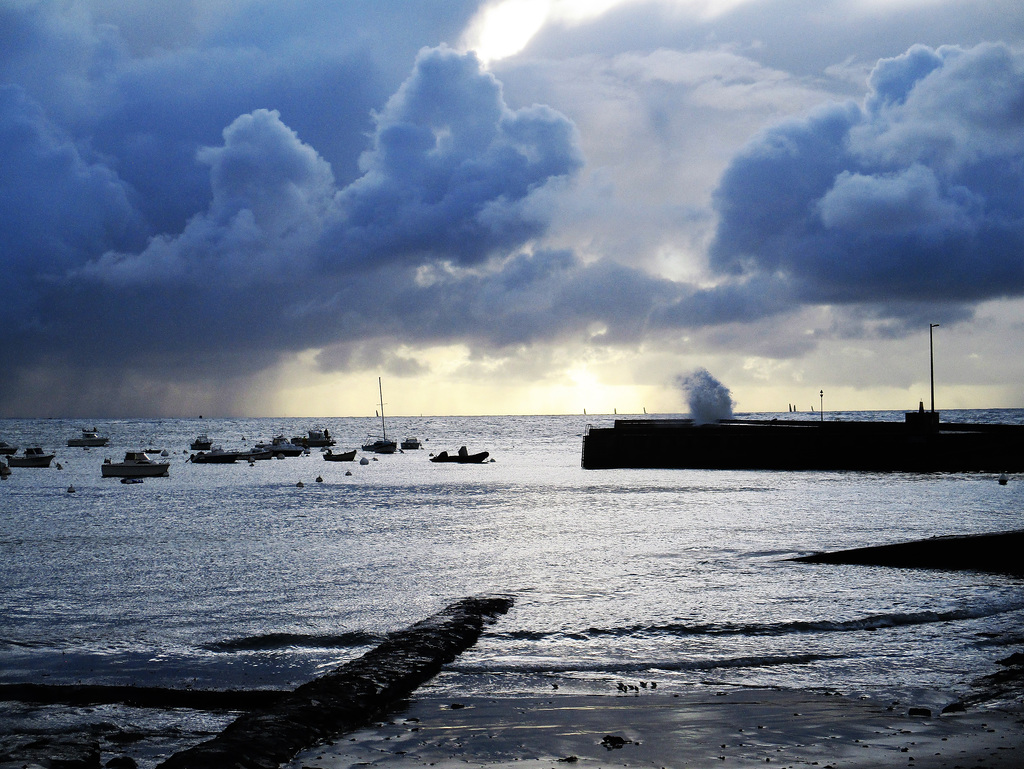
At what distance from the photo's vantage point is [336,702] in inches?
397

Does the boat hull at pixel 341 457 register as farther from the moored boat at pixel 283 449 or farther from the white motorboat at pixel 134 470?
the white motorboat at pixel 134 470

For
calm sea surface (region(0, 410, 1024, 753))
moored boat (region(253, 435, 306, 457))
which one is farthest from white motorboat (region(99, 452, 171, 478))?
moored boat (region(253, 435, 306, 457))

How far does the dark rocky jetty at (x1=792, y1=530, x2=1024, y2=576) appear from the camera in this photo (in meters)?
20.8

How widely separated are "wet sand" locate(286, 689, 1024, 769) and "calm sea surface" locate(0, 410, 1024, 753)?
1.17 m

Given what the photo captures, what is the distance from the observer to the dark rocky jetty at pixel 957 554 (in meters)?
20.8

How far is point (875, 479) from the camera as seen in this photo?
5653 centimetres

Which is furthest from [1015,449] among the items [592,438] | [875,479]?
[592,438]

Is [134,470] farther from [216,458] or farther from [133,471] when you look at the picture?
[216,458]

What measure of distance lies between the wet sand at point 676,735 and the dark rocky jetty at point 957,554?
12.4 metres

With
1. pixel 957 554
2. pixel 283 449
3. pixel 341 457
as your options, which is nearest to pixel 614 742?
pixel 957 554

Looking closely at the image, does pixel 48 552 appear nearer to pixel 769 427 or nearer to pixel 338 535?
pixel 338 535

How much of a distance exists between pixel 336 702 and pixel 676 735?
4.20 metres

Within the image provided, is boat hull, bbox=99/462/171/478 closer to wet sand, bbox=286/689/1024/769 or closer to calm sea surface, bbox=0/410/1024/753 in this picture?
calm sea surface, bbox=0/410/1024/753

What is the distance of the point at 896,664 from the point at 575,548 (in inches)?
614
